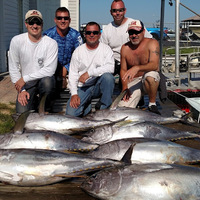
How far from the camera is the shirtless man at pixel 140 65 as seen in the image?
16.1ft

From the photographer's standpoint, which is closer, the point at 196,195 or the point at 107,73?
the point at 196,195

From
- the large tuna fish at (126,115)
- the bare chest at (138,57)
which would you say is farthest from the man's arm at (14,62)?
the bare chest at (138,57)

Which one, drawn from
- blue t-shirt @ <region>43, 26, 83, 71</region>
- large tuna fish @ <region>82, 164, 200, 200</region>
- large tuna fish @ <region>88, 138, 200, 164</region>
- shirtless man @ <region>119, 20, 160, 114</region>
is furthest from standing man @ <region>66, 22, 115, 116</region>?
large tuna fish @ <region>82, 164, 200, 200</region>

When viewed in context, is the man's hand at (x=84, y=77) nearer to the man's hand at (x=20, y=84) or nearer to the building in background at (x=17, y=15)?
the man's hand at (x=20, y=84)

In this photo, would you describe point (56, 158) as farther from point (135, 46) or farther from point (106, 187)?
point (135, 46)

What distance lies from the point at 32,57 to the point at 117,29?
1753 mm

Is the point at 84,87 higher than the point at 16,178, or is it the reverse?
the point at 84,87

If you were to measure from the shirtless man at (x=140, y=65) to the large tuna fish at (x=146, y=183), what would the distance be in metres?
2.30

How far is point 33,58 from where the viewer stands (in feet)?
15.6

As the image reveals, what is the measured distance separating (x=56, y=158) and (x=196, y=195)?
119 centimetres

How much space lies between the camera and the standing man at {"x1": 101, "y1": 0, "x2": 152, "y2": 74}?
568 centimetres

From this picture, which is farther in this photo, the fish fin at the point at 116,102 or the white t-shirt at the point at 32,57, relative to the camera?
the white t-shirt at the point at 32,57

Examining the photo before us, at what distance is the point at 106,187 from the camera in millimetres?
2510

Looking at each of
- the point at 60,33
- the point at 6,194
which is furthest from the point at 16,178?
the point at 60,33
